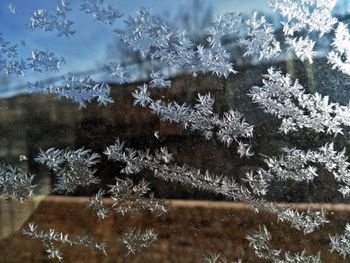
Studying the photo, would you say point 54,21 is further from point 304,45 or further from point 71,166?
point 304,45

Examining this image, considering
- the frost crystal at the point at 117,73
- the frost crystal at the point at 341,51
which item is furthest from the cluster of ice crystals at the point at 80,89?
the frost crystal at the point at 341,51

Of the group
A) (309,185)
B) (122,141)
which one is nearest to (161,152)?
(122,141)

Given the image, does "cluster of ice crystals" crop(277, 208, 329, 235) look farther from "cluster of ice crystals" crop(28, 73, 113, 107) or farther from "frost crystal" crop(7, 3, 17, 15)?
"frost crystal" crop(7, 3, 17, 15)

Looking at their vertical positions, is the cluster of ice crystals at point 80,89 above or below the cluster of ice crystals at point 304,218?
above

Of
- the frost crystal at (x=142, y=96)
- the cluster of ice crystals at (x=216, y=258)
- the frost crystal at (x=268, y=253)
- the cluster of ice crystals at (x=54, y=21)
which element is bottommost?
the cluster of ice crystals at (x=216, y=258)

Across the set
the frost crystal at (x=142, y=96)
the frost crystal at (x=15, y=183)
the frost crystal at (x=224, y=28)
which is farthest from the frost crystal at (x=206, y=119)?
the frost crystal at (x=15, y=183)

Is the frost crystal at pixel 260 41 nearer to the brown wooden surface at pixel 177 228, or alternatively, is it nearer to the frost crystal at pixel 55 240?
the brown wooden surface at pixel 177 228
